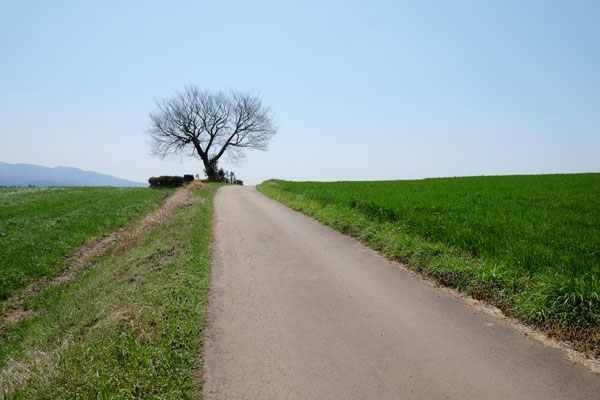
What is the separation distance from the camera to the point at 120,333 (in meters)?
4.72

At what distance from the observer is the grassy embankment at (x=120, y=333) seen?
3.56m

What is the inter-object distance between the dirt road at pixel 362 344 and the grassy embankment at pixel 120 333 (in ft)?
1.31

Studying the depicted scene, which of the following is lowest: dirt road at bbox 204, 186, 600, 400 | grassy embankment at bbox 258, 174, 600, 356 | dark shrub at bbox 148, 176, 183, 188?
dirt road at bbox 204, 186, 600, 400

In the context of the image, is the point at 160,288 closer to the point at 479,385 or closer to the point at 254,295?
the point at 254,295

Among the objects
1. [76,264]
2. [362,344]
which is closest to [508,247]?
[362,344]

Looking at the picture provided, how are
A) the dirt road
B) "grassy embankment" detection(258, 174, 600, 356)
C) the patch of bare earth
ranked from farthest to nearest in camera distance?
the patch of bare earth < "grassy embankment" detection(258, 174, 600, 356) < the dirt road

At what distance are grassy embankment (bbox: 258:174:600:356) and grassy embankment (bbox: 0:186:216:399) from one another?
480 cm

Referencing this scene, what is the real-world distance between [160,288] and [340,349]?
3855 millimetres

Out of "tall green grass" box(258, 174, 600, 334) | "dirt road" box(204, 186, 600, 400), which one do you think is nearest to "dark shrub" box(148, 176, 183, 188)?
"tall green grass" box(258, 174, 600, 334)

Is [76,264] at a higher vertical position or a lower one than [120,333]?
lower

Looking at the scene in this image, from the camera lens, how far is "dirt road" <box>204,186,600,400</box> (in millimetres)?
3516

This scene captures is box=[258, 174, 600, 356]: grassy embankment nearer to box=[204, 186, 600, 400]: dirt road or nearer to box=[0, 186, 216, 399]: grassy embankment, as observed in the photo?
box=[204, 186, 600, 400]: dirt road

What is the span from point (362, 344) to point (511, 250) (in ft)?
13.2

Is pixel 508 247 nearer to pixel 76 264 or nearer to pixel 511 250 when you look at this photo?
pixel 511 250
